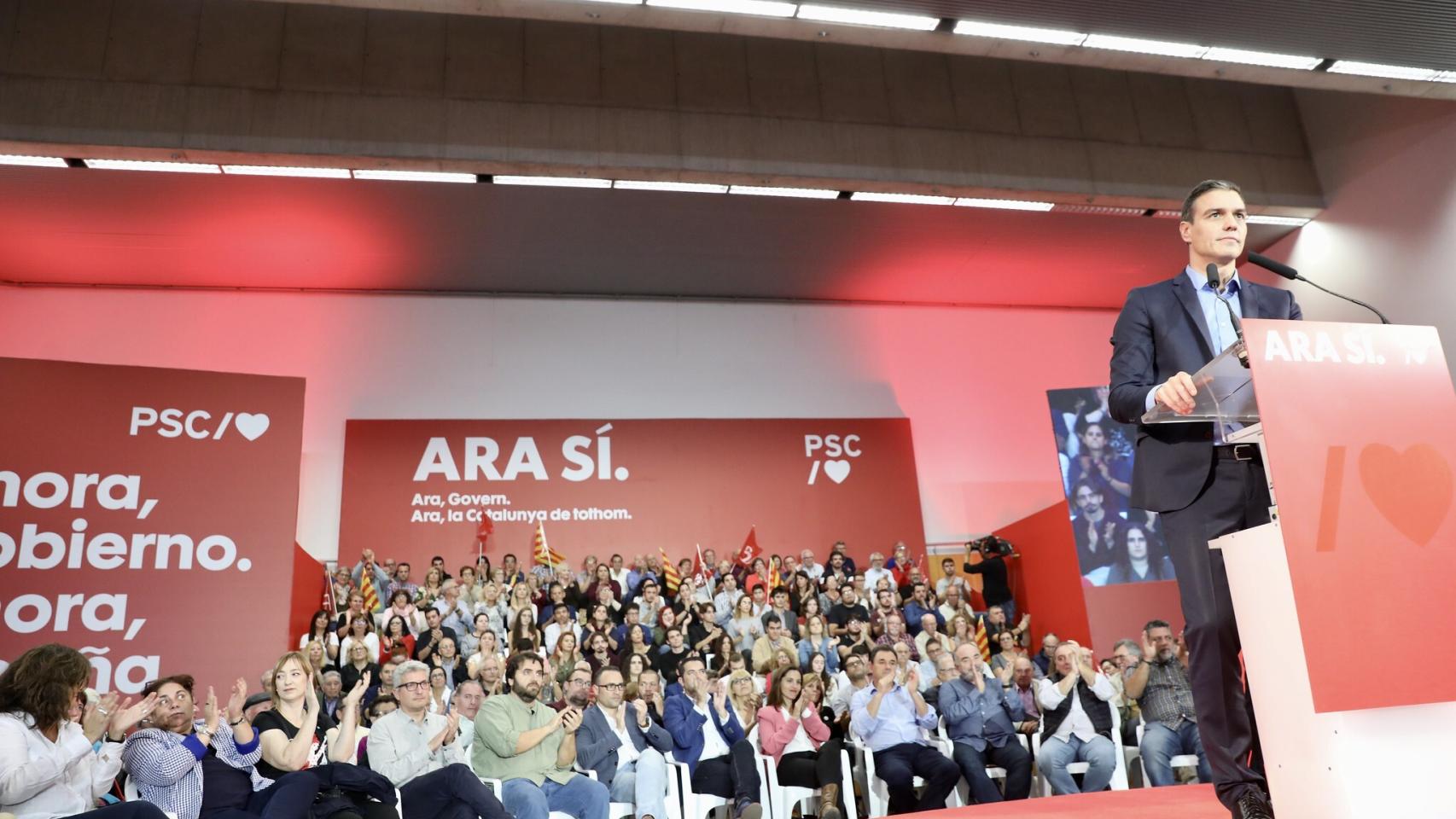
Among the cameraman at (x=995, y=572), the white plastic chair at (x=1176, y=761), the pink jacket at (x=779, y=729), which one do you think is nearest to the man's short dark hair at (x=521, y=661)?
the pink jacket at (x=779, y=729)

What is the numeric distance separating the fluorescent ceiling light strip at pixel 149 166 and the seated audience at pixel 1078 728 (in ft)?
24.0

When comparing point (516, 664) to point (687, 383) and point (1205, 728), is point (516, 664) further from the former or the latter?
point (687, 383)

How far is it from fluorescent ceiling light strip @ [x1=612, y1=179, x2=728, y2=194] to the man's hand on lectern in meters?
7.28

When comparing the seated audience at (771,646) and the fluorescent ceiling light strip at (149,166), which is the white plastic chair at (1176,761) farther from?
the fluorescent ceiling light strip at (149,166)

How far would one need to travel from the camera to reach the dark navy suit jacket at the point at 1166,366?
2068mm

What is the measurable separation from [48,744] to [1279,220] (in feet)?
35.9

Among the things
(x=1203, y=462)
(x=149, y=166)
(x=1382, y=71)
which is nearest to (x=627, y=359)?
(x=149, y=166)

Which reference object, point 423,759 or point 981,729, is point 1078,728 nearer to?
point 981,729

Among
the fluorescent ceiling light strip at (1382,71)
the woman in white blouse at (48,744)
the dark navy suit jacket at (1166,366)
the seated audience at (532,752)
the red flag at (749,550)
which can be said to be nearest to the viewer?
the dark navy suit jacket at (1166,366)

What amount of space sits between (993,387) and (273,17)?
8399 mm

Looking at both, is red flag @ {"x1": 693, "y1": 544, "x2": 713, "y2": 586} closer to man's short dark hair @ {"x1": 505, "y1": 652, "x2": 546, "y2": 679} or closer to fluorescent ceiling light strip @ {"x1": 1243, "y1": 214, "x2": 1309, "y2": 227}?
man's short dark hair @ {"x1": 505, "y1": 652, "x2": 546, "y2": 679}

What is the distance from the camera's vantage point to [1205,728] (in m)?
1.99

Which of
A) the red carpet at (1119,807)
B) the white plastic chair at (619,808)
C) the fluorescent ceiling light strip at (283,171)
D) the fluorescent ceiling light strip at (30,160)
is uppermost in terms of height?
the fluorescent ceiling light strip at (283,171)

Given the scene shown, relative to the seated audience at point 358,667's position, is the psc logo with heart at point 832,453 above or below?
above
